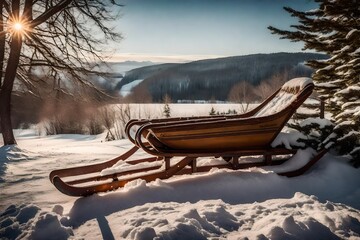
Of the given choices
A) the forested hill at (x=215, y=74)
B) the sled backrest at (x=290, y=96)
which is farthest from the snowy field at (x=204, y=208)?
the forested hill at (x=215, y=74)

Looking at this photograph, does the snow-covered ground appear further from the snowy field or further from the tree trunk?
the tree trunk

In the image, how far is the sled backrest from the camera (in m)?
4.53

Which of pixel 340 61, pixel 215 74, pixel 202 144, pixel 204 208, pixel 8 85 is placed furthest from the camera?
pixel 215 74

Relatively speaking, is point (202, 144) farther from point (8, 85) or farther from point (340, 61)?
point (8, 85)

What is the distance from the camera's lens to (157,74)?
4626 inches

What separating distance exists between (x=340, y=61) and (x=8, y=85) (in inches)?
397

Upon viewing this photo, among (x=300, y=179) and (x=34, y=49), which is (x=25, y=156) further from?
(x=300, y=179)

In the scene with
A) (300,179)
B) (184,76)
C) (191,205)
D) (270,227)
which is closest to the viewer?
(270,227)

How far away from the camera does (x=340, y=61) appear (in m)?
7.04

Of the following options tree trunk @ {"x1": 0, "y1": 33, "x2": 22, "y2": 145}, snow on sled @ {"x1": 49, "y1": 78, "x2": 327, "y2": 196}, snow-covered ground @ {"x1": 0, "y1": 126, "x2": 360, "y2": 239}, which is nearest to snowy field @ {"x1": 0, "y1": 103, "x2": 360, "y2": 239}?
snow-covered ground @ {"x1": 0, "y1": 126, "x2": 360, "y2": 239}

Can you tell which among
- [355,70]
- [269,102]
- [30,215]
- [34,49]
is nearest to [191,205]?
[30,215]

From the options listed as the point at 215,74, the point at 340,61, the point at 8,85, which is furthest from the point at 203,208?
the point at 215,74

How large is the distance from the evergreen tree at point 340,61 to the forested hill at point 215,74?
8588 centimetres

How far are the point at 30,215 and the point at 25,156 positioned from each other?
4961 mm
